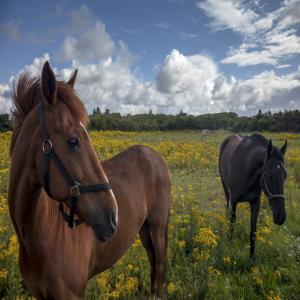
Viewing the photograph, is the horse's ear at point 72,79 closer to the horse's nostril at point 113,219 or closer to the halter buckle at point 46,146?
the halter buckle at point 46,146

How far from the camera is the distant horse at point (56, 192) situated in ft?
6.47

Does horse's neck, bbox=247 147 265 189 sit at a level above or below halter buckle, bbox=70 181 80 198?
below

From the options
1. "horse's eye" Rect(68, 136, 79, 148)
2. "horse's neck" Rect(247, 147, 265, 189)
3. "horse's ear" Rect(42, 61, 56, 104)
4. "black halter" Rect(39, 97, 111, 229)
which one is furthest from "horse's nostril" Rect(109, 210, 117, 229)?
"horse's neck" Rect(247, 147, 265, 189)

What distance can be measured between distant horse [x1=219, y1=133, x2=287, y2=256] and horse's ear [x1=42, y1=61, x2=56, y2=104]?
3886mm

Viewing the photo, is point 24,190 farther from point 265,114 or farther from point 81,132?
point 265,114

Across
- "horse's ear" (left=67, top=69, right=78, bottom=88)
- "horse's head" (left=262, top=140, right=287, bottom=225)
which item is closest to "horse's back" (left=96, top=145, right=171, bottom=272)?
"horse's ear" (left=67, top=69, right=78, bottom=88)

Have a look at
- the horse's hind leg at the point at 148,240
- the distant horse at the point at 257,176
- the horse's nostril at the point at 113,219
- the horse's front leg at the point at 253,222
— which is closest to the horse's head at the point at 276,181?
the distant horse at the point at 257,176

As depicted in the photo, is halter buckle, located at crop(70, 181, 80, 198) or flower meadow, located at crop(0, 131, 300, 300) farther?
flower meadow, located at crop(0, 131, 300, 300)

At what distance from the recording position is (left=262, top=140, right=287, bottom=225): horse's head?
15.8ft

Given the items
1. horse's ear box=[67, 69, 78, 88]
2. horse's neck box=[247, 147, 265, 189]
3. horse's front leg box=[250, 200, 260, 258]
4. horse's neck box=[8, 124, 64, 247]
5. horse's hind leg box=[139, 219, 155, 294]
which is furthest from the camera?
horse's neck box=[247, 147, 265, 189]

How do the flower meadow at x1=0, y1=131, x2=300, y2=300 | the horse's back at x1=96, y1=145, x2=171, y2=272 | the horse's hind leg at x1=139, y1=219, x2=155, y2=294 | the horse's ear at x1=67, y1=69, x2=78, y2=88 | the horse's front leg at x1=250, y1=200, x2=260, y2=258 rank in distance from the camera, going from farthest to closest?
1. the horse's front leg at x1=250, y1=200, x2=260, y2=258
2. the horse's hind leg at x1=139, y1=219, x2=155, y2=294
3. the flower meadow at x1=0, y1=131, x2=300, y2=300
4. the horse's back at x1=96, y1=145, x2=171, y2=272
5. the horse's ear at x1=67, y1=69, x2=78, y2=88

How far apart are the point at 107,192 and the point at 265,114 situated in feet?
182

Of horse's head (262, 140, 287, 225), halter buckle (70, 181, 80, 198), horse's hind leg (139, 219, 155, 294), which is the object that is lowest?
horse's hind leg (139, 219, 155, 294)

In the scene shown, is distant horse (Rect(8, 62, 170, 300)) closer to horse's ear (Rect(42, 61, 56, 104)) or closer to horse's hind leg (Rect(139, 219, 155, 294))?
horse's ear (Rect(42, 61, 56, 104))
